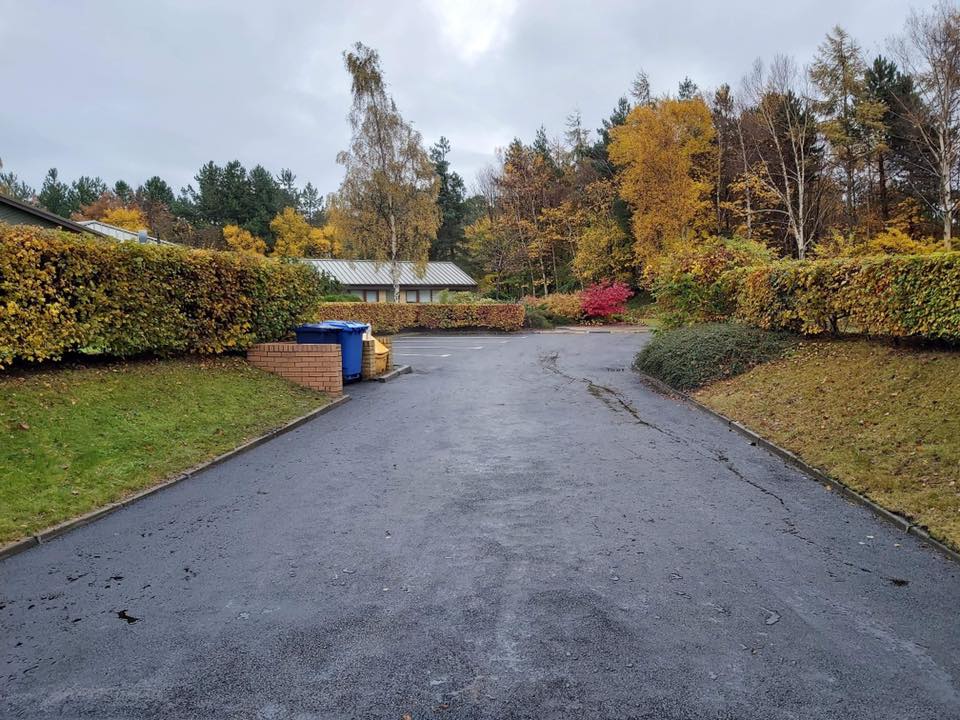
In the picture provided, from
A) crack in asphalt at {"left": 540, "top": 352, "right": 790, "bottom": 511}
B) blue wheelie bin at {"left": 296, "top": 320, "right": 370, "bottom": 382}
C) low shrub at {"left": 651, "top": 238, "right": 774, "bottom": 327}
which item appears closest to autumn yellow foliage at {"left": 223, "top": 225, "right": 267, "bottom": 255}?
crack in asphalt at {"left": 540, "top": 352, "right": 790, "bottom": 511}

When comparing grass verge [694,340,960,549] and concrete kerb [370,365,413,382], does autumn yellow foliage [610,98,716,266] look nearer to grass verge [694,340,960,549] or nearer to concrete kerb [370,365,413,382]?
concrete kerb [370,365,413,382]

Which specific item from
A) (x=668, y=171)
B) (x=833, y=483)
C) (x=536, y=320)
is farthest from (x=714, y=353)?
(x=668, y=171)

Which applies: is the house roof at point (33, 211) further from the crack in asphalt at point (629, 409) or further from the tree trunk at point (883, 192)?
the tree trunk at point (883, 192)

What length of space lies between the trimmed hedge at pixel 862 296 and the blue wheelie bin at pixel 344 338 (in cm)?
813

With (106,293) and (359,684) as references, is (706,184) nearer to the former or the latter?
(106,293)

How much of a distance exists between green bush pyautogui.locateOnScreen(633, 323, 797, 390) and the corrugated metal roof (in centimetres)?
3396

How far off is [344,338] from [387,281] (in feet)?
119

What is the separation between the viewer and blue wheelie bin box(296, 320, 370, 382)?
1159cm

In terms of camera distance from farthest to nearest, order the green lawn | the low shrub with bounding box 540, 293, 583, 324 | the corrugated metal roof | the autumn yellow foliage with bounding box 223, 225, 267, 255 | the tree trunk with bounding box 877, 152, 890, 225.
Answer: the autumn yellow foliage with bounding box 223, 225, 267, 255 → the corrugated metal roof → the low shrub with bounding box 540, 293, 583, 324 → the tree trunk with bounding box 877, 152, 890, 225 → the green lawn

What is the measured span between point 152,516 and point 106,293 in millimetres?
4411

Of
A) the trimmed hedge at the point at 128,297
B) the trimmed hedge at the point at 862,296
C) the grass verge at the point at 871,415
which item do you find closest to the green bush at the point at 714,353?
the grass verge at the point at 871,415

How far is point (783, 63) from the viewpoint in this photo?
31094 millimetres

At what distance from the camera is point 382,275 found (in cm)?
4738

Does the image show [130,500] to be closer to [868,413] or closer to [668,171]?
[868,413]
